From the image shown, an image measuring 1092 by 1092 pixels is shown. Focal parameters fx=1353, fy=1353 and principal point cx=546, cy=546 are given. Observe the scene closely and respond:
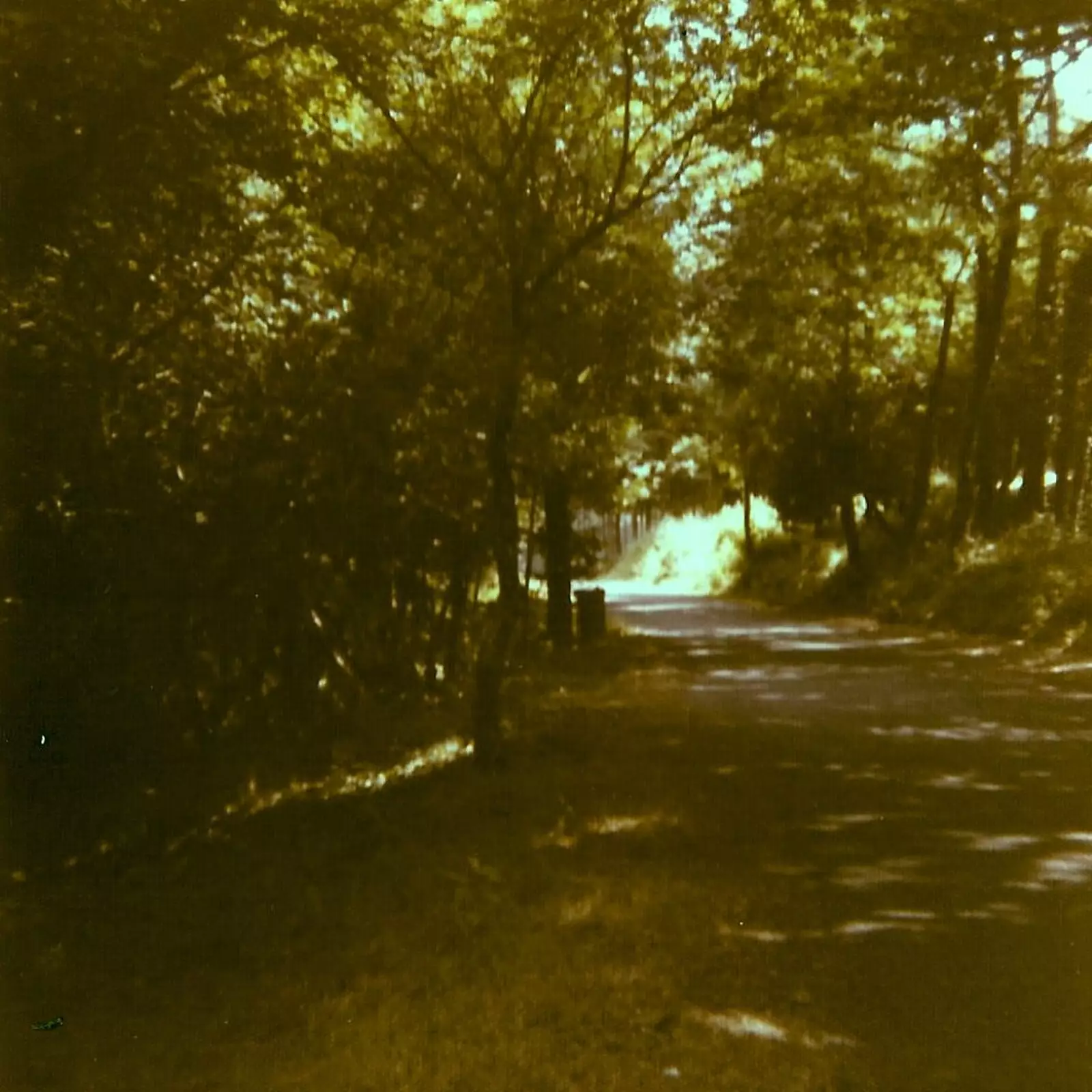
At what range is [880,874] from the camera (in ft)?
25.9

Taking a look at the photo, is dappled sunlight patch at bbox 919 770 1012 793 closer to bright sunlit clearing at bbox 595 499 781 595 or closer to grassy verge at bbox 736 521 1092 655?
grassy verge at bbox 736 521 1092 655

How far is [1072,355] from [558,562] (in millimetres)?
13994

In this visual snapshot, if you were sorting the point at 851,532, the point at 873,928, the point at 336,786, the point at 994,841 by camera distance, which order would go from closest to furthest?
1. the point at 873,928
2. the point at 994,841
3. the point at 336,786
4. the point at 851,532

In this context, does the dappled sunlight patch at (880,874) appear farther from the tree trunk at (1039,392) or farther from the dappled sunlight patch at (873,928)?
the tree trunk at (1039,392)

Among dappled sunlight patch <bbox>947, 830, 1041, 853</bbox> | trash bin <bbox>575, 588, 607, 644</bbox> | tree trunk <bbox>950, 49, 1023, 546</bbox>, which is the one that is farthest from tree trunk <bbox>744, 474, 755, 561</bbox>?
dappled sunlight patch <bbox>947, 830, 1041, 853</bbox>

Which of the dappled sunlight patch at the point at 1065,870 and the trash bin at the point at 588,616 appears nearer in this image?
the dappled sunlight patch at the point at 1065,870

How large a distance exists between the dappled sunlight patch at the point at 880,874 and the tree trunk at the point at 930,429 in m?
25.9

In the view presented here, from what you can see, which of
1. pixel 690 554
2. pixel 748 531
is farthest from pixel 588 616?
pixel 690 554

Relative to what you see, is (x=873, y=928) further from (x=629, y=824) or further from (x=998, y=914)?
(x=629, y=824)

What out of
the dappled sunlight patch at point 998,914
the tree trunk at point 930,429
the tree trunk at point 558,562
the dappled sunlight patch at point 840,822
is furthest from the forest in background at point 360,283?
the tree trunk at point 930,429

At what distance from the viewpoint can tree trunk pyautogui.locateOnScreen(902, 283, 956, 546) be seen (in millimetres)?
32375

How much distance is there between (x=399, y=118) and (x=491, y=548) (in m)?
4.08

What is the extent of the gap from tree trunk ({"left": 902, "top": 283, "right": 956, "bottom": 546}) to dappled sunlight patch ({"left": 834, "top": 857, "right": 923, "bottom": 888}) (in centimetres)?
2587

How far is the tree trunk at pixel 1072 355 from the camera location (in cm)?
2855
